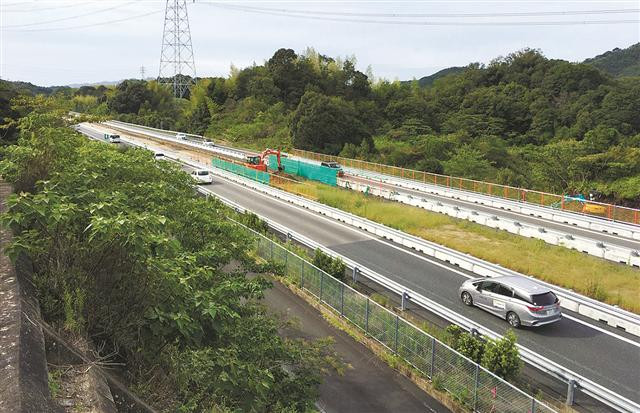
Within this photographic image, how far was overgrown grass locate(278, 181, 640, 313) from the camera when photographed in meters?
17.4

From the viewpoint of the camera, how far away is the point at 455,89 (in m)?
86.3

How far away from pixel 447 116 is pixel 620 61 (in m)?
90.2

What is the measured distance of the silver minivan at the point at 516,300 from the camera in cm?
1412

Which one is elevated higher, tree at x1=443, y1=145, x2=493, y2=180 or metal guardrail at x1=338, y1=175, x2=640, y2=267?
tree at x1=443, y1=145, x2=493, y2=180

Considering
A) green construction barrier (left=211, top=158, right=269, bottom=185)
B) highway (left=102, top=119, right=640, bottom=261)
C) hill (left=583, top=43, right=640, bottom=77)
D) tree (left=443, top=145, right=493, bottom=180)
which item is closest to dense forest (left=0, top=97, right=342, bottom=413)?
highway (left=102, top=119, right=640, bottom=261)

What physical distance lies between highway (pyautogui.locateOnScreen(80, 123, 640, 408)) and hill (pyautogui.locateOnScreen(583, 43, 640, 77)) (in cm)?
12753

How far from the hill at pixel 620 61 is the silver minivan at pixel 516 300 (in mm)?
132748

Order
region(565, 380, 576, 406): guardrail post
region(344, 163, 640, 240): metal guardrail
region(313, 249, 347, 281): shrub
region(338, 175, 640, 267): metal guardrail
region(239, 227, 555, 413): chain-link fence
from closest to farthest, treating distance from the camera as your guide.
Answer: region(239, 227, 555, 413): chain-link fence < region(565, 380, 576, 406): guardrail post < region(313, 249, 347, 281): shrub < region(338, 175, 640, 267): metal guardrail < region(344, 163, 640, 240): metal guardrail

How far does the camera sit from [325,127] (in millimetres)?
66000

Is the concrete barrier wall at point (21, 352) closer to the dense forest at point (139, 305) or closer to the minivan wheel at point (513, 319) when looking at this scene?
the dense forest at point (139, 305)

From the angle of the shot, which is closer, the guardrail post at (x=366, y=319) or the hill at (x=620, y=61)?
the guardrail post at (x=366, y=319)

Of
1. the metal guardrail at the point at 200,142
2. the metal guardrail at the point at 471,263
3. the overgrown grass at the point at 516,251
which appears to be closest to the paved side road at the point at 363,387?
the metal guardrail at the point at 471,263

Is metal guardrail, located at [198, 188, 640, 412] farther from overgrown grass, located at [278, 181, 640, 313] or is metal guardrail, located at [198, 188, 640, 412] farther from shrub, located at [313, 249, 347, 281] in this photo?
overgrown grass, located at [278, 181, 640, 313]

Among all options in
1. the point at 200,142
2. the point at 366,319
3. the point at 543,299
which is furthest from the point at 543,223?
the point at 200,142
